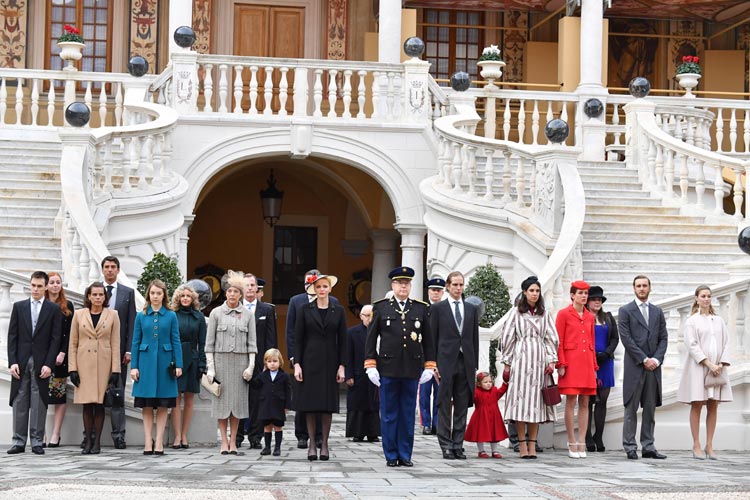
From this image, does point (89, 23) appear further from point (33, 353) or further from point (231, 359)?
point (231, 359)

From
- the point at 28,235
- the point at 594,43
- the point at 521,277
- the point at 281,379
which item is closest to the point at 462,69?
the point at 594,43

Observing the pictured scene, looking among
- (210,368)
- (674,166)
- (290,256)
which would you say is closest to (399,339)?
(210,368)

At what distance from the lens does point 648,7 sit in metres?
25.2

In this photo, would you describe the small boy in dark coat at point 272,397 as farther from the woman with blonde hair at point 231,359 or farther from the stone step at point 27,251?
the stone step at point 27,251

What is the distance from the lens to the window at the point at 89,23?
24.9m

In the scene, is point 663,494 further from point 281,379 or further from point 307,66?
point 307,66

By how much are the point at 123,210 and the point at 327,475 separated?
7615 millimetres

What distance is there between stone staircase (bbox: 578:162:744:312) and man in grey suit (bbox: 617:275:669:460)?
3.21m

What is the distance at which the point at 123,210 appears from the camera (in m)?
16.9

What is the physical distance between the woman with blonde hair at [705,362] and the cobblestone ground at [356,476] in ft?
1.20

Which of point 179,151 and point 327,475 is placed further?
point 179,151

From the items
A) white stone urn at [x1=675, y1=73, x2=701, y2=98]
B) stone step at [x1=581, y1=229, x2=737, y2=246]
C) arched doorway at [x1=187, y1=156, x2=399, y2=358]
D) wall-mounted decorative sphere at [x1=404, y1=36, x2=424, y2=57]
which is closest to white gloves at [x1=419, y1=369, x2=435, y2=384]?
stone step at [x1=581, y1=229, x2=737, y2=246]

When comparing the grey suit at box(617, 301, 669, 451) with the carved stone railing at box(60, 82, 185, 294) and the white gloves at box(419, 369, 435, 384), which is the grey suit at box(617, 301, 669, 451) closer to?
the white gloves at box(419, 369, 435, 384)

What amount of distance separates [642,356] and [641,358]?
0.06 feet
